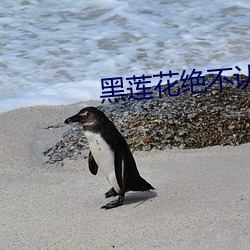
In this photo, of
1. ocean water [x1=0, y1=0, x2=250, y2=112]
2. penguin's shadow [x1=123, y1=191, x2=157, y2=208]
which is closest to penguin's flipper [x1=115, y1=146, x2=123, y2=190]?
penguin's shadow [x1=123, y1=191, x2=157, y2=208]

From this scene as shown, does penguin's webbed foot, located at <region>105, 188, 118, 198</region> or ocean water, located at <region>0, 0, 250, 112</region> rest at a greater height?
penguin's webbed foot, located at <region>105, 188, 118, 198</region>

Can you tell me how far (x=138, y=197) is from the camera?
400 centimetres

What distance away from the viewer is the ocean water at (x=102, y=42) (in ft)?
24.6

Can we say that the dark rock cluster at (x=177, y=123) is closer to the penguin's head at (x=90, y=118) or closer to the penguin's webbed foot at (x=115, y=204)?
the penguin's webbed foot at (x=115, y=204)

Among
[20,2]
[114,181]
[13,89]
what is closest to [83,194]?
[114,181]

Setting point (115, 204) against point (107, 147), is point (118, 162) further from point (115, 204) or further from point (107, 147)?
point (115, 204)

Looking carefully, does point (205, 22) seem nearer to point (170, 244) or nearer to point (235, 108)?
point (235, 108)

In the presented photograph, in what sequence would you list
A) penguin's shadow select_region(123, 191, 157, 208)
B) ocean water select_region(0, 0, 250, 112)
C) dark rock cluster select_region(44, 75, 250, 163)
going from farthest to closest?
ocean water select_region(0, 0, 250, 112), dark rock cluster select_region(44, 75, 250, 163), penguin's shadow select_region(123, 191, 157, 208)

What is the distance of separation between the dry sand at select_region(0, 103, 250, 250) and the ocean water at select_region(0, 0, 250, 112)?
80.4 inches

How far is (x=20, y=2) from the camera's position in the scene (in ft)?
37.1

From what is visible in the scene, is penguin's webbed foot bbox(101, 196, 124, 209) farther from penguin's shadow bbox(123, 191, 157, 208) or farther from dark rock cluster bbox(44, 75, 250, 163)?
dark rock cluster bbox(44, 75, 250, 163)

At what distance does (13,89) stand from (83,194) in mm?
3366

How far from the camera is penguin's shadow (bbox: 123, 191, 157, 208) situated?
3895mm

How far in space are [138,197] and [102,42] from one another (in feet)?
17.6
